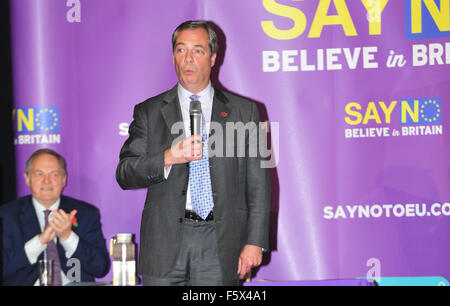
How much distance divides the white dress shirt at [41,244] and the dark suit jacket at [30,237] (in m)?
0.03

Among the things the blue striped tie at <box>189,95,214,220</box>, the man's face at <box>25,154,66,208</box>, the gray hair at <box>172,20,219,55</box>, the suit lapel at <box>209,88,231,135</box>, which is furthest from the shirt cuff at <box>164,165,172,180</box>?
the man's face at <box>25,154,66,208</box>

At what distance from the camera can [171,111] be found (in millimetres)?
3273

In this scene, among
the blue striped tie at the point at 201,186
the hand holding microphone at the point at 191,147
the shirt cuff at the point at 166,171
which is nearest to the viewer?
the hand holding microphone at the point at 191,147

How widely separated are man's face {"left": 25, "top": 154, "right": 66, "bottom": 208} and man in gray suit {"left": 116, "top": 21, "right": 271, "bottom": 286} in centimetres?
109

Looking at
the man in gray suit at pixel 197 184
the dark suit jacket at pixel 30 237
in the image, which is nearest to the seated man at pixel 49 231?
the dark suit jacket at pixel 30 237

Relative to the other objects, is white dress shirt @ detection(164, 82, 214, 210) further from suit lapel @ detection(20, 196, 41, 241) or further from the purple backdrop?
suit lapel @ detection(20, 196, 41, 241)

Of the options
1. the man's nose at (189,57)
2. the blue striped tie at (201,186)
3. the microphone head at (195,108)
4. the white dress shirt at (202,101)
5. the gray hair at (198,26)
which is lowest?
the blue striped tie at (201,186)

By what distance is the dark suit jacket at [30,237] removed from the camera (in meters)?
3.90

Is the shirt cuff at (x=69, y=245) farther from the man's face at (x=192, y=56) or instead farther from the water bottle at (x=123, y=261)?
the man's face at (x=192, y=56)

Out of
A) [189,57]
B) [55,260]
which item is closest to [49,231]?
[55,260]

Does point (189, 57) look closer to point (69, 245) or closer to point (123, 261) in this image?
point (123, 261)

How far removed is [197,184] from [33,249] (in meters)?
1.48

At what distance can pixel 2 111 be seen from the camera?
4.92 meters

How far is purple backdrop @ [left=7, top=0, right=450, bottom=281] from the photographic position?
4117mm
